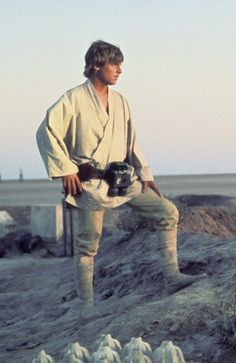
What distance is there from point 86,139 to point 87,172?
27 cm

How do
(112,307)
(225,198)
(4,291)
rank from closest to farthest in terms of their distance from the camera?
1. (112,307)
2. (4,291)
3. (225,198)

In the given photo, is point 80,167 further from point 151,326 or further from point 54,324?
point 54,324

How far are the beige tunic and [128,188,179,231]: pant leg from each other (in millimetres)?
77

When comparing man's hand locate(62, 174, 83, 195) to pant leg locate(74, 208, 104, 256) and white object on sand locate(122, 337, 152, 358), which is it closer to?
pant leg locate(74, 208, 104, 256)

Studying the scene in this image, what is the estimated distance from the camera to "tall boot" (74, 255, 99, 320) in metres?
6.78

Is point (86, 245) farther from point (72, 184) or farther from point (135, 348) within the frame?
point (135, 348)

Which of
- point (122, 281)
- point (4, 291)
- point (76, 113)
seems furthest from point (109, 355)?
point (4, 291)

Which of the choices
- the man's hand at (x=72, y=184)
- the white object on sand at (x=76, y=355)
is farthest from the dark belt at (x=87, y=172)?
the white object on sand at (x=76, y=355)

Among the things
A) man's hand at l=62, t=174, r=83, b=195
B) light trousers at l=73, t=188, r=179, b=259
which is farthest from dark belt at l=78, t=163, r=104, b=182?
light trousers at l=73, t=188, r=179, b=259

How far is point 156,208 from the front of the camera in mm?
6828

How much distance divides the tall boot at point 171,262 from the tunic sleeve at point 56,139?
1.03 metres

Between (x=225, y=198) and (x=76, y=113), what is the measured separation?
16.6 m

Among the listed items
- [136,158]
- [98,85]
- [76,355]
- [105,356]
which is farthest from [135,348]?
[98,85]

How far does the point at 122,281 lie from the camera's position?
9391 millimetres
